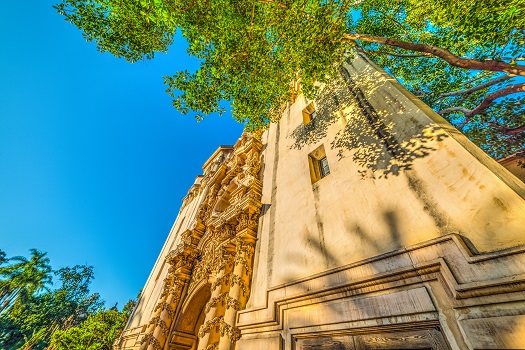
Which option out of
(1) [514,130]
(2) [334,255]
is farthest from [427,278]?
(1) [514,130]

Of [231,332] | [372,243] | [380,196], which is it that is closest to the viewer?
[372,243]

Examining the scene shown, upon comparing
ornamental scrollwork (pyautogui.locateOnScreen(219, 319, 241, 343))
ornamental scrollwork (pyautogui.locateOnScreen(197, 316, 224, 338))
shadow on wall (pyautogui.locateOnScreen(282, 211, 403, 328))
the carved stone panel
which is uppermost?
shadow on wall (pyautogui.locateOnScreen(282, 211, 403, 328))

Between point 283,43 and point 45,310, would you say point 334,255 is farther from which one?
point 45,310

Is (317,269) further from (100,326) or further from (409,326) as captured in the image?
(100,326)

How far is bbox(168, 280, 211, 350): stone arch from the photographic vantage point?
7.30 m

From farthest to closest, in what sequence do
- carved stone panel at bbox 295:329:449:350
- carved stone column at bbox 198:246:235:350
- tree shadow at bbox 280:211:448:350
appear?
carved stone column at bbox 198:246:235:350 → tree shadow at bbox 280:211:448:350 → carved stone panel at bbox 295:329:449:350

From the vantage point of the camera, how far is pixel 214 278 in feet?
23.2

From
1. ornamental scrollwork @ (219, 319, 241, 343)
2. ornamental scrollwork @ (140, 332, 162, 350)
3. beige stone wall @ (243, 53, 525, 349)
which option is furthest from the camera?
ornamental scrollwork @ (140, 332, 162, 350)

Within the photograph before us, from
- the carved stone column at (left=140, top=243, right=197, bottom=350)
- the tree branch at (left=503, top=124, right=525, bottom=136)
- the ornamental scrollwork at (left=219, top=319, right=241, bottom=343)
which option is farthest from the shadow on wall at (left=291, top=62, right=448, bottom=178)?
the carved stone column at (left=140, top=243, right=197, bottom=350)

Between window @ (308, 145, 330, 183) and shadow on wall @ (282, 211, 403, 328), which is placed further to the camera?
window @ (308, 145, 330, 183)

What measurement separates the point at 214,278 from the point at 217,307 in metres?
1.73

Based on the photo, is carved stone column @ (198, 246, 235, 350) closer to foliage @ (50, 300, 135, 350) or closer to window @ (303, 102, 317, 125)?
window @ (303, 102, 317, 125)

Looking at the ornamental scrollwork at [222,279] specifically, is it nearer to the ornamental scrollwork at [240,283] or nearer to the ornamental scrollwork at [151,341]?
the ornamental scrollwork at [240,283]

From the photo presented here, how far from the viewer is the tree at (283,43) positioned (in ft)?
16.7
